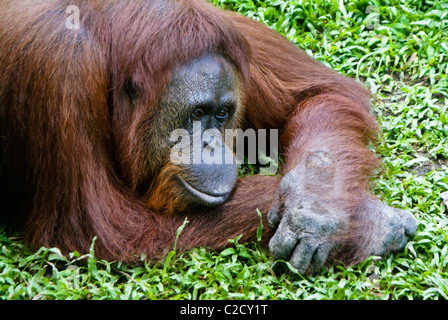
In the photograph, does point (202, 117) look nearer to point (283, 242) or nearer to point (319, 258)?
point (283, 242)

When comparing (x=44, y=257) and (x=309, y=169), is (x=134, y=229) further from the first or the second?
(x=309, y=169)

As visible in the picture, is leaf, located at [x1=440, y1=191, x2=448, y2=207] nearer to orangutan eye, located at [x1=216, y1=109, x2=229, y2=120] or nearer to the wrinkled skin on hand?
the wrinkled skin on hand

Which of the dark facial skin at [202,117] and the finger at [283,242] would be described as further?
the dark facial skin at [202,117]

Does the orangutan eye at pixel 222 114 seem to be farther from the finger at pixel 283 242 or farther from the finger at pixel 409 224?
the finger at pixel 409 224

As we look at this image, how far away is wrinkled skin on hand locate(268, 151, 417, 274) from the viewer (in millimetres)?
3285

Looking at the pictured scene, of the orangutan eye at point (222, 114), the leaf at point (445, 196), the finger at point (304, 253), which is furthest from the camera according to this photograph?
the leaf at point (445, 196)

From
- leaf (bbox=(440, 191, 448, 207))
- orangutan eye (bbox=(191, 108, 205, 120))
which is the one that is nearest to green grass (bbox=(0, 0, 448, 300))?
leaf (bbox=(440, 191, 448, 207))

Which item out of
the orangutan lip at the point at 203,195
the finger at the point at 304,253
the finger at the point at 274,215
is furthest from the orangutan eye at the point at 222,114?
the finger at the point at 304,253

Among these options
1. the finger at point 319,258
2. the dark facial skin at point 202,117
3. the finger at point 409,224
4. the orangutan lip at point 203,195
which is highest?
the dark facial skin at point 202,117

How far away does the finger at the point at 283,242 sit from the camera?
10.8 feet

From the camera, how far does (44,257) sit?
3523 millimetres

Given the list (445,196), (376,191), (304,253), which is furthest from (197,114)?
(445,196)

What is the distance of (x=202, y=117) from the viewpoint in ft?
→ 11.9

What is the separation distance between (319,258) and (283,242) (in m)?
0.19
